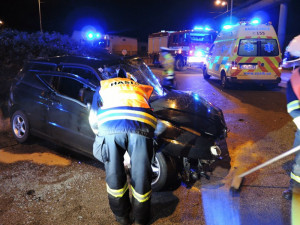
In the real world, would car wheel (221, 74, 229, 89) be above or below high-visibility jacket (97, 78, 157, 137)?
below

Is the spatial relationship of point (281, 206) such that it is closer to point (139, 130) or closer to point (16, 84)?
point (139, 130)

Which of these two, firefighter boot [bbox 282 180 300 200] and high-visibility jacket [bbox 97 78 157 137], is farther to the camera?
firefighter boot [bbox 282 180 300 200]

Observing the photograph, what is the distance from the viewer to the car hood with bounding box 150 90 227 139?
3588 millimetres

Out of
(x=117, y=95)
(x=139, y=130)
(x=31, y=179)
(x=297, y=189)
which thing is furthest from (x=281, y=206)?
(x=31, y=179)

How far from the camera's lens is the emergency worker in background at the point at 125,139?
8.40 feet

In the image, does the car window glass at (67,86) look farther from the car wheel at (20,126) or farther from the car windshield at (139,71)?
the car wheel at (20,126)

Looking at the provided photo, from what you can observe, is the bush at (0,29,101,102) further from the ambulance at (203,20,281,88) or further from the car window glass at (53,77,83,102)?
the ambulance at (203,20,281,88)

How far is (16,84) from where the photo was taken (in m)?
4.95

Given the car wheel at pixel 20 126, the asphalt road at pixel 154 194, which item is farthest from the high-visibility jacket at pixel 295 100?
the car wheel at pixel 20 126

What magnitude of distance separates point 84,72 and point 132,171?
6.86ft

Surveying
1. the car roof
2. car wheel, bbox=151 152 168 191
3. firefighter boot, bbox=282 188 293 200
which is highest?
the car roof

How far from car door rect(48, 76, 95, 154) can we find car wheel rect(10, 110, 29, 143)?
72 centimetres

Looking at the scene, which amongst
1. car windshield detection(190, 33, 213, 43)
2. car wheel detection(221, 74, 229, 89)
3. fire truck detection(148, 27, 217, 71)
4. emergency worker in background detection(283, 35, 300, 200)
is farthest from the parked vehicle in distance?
car windshield detection(190, 33, 213, 43)

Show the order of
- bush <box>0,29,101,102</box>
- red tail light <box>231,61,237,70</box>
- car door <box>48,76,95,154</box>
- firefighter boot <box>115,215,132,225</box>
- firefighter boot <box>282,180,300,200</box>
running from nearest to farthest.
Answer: firefighter boot <box>115,215,132,225</box>
firefighter boot <box>282,180,300,200</box>
car door <box>48,76,95,154</box>
bush <box>0,29,101,102</box>
red tail light <box>231,61,237,70</box>
